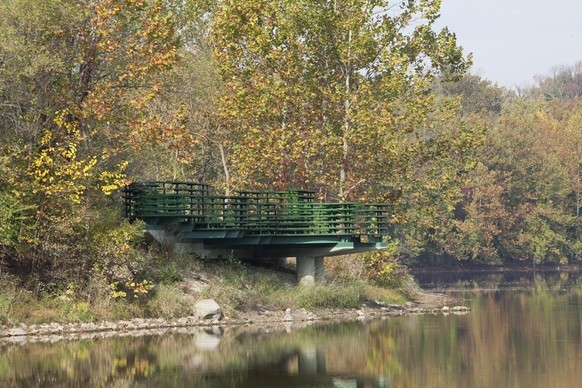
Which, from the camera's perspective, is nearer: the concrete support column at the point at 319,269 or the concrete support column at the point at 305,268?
the concrete support column at the point at 305,268

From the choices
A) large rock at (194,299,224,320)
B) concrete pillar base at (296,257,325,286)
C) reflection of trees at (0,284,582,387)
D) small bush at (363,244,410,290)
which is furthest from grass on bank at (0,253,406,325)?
reflection of trees at (0,284,582,387)

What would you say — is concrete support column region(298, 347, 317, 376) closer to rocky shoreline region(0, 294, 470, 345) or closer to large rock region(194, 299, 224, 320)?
rocky shoreline region(0, 294, 470, 345)

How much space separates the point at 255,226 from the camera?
48.0 meters

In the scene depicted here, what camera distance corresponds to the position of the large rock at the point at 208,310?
1690 inches

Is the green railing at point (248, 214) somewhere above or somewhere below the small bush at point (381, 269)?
above

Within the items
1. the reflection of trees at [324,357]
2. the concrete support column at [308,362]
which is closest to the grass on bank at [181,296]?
the reflection of trees at [324,357]

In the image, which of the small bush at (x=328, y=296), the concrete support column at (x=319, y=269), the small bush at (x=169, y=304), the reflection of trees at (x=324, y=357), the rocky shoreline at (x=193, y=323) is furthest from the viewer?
the concrete support column at (x=319, y=269)

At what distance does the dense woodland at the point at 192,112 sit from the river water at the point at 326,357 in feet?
18.8

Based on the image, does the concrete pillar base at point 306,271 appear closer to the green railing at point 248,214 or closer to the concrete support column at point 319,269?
the concrete support column at point 319,269

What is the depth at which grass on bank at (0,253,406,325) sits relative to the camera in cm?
4006

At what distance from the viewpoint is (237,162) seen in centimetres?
5847

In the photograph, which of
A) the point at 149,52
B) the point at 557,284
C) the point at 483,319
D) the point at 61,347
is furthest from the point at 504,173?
the point at 61,347

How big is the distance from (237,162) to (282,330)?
A: 61.9 ft

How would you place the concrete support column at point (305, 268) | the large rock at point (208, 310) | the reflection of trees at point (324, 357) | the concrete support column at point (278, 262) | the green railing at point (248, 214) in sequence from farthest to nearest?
the concrete support column at point (278, 262)
the concrete support column at point (305, 268)
the green railing at point (248, 214)
the large rock at point (208, 310)
the reflection of trees at point (324, 357)
